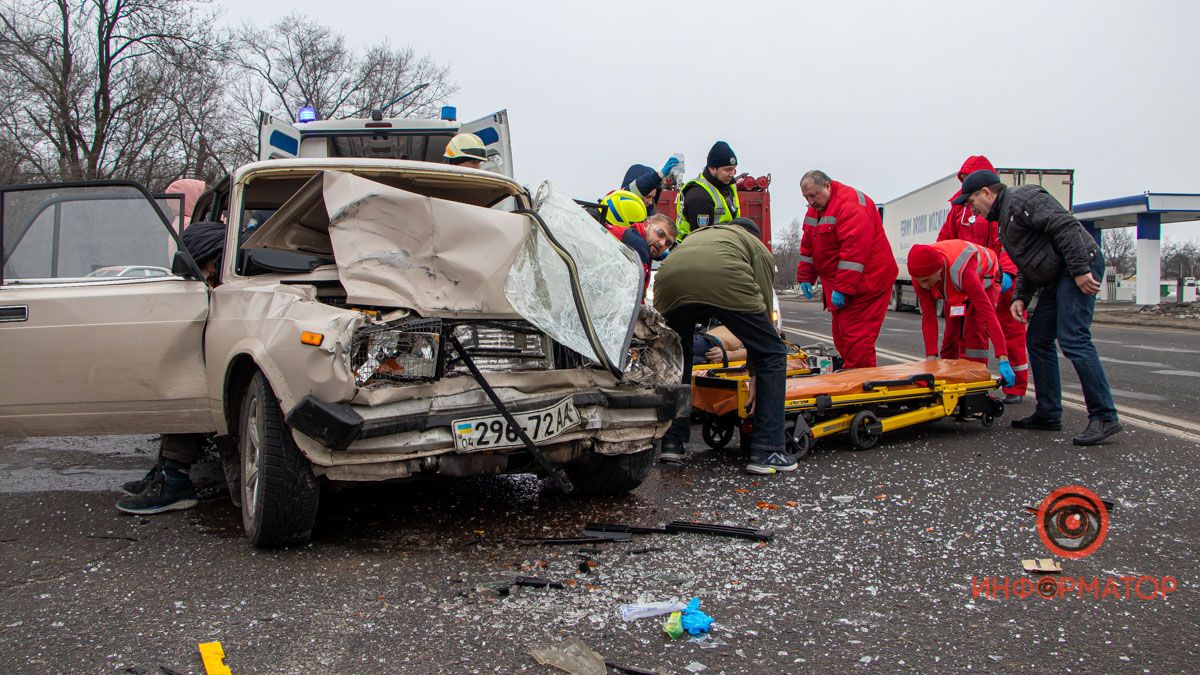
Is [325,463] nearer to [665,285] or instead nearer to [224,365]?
[224,365]

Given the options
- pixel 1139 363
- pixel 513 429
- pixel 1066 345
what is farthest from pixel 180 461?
pixel 1139 363

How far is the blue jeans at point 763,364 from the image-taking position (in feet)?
17.0

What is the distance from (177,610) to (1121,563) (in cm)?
354

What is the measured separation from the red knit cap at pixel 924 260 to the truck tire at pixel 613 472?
11.9 feet

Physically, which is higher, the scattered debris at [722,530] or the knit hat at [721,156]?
the knit hat at [721,156]

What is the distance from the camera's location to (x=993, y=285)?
24.1 feet

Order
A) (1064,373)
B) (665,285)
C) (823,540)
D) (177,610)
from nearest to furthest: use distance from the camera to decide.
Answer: (177,610)
(823,540)
(665,285)
(1064,373)

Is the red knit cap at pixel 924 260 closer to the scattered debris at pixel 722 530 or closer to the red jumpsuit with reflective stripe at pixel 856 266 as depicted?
the red jumpsuit with reflective stripe at pixel 856 266

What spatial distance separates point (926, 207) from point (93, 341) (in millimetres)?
26347

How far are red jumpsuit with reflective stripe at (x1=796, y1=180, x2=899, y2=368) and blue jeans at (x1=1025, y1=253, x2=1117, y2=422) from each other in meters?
1.11

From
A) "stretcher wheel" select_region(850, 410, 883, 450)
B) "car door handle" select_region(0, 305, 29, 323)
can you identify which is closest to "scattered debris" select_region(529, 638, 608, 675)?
"car door handle" select_region(0, 305, 29, 323)

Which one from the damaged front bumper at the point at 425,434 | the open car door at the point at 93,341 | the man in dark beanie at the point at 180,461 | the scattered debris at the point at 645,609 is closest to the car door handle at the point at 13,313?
the open car door at the point at 93,341

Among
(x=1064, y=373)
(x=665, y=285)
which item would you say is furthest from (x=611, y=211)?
(x=1064, y=373)

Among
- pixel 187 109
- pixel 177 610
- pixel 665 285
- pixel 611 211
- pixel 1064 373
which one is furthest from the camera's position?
pixel 187 109
